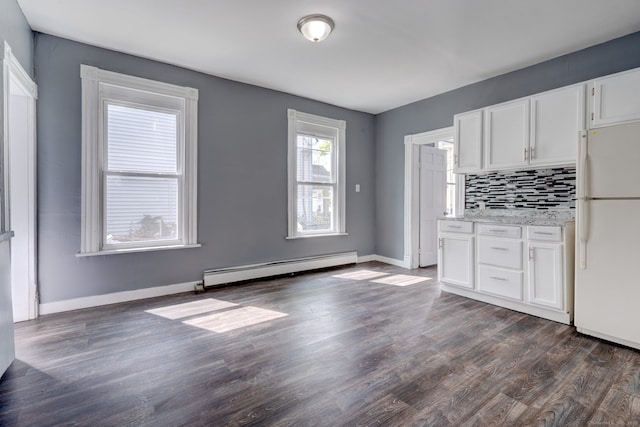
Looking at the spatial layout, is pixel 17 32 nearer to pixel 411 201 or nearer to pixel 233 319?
pixel 233 319

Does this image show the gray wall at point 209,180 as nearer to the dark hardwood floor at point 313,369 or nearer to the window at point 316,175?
the window at point 316,175

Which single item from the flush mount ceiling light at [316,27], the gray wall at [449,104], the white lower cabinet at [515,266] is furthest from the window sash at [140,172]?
the gray wall at [449,104]

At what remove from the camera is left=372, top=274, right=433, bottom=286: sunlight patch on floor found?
4.02m

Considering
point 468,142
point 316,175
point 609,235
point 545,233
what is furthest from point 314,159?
point 609,235

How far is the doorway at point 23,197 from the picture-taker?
2652 mm

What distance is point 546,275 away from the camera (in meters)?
2.77

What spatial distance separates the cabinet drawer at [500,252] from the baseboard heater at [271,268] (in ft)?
7.25

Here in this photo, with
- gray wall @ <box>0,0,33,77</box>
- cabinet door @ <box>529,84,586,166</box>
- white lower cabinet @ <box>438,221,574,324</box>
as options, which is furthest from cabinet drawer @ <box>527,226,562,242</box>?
gray wall @ <box>0,0,33,77</box>

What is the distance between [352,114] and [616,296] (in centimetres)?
405

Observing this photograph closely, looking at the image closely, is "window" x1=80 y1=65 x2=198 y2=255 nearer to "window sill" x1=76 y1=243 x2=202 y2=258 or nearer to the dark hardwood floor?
"window sill" x1=76 y1=243 x2=202 y2=258

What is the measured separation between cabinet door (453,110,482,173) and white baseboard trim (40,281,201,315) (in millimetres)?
3502

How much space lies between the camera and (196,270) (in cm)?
370

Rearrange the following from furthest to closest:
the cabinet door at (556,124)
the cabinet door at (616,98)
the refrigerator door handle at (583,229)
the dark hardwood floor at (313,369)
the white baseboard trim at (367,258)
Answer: the white baseboard trim at (367,258) → the cabinet door at (556,124) → the cabinet door at (616,98) → the refrigerator door handle at (583,229) → the dark hardwood floor at (313,369)

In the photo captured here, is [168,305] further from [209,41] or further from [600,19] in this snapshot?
[600,19]
